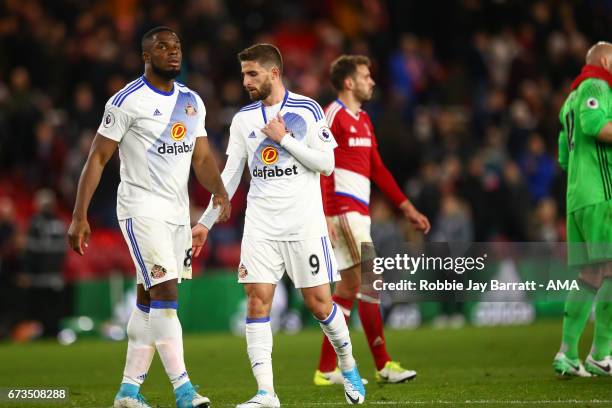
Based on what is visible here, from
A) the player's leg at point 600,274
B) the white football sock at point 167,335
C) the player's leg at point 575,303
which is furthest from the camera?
the player's leg at point 575,303

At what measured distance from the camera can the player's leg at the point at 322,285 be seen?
8.38 meters

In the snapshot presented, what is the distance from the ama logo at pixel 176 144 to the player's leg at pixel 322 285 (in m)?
1.01

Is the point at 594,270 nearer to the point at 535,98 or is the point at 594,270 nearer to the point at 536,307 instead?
the point at 536,307

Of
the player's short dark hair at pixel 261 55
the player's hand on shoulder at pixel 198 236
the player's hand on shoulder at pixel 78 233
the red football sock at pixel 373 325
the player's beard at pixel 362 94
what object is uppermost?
the player's short dark hair at pixel 261 55

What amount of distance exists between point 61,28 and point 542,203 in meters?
9.45

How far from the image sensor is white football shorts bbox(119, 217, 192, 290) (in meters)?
8.11

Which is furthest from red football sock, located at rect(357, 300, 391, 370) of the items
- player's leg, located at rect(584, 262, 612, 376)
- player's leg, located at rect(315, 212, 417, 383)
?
player's leg, located at rect(584, 262, 612, 376)

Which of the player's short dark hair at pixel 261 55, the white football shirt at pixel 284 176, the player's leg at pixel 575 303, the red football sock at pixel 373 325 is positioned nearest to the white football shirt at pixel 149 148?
the white football shirt at pixel 284 176

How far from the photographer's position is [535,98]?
2336 cm

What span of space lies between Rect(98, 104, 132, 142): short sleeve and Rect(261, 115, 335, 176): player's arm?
994mm

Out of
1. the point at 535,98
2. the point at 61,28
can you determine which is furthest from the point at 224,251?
the point at 535,98

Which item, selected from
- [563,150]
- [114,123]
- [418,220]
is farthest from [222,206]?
[563,150]

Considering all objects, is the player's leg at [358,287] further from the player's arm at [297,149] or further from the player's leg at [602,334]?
the player's arm at [297,149]

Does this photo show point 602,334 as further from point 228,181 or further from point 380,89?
point 380,89
